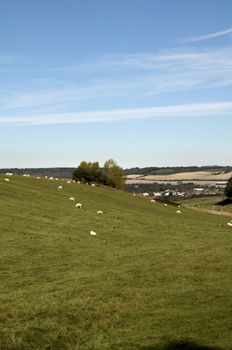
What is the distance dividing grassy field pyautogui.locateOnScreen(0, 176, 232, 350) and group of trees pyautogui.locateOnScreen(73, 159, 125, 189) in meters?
95.3

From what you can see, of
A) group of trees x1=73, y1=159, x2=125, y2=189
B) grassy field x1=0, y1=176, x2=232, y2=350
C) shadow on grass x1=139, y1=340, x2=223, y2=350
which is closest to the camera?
shadow on grass x1=139, y1=340, x2=223, y2=350

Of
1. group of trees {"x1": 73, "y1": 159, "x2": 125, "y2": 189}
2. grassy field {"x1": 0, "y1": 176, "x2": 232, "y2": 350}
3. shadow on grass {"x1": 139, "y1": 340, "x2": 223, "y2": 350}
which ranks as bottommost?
shadow on grass {"x1": 139, "y1": 340, "x2": 223, "y2": 350}

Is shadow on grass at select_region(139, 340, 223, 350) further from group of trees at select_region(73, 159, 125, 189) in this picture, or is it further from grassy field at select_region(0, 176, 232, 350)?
group of trees at select_region(73, 159, 125, 189)

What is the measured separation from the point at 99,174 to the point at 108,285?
402 ft

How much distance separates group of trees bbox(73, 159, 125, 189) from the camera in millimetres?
141000

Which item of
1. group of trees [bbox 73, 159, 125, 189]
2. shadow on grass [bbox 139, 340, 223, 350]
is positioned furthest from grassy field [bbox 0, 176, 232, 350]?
group of trees [bbox 73, 159, 125, 189]

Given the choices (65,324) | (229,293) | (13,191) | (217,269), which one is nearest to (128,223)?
(13,191)

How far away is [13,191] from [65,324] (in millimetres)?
37536

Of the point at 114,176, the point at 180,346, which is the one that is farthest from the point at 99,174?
the point at 180,346

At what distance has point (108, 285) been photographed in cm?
2370

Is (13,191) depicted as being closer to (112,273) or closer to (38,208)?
(38,208)

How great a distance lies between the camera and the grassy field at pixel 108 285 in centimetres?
1733

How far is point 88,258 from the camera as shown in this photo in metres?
30.0

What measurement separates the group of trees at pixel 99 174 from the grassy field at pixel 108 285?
95.3 metres
